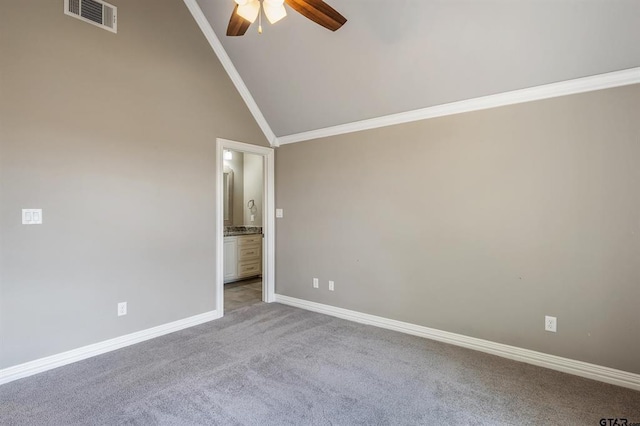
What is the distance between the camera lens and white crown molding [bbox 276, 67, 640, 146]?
238 cm

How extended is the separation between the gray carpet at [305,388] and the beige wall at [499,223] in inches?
15.0

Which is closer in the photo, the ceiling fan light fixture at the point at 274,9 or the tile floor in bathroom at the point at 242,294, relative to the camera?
the ceiling fan light fixture at the point at 274,9

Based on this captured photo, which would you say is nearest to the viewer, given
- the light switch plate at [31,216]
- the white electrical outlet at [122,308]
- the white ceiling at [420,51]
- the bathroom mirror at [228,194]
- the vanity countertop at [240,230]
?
the white ceiling at [420,51]

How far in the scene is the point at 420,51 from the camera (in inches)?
109

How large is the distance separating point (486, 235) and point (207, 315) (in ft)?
10.1

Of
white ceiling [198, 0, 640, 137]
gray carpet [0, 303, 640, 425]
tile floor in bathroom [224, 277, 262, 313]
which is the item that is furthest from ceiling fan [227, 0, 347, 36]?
tile floor in bathroom [224, 277, 262, 313]

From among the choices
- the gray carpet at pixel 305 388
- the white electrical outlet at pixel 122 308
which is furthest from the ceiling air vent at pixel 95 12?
the gray carpet at pixel 305 388

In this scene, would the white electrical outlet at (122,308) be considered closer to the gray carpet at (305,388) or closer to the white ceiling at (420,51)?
the gray carpet at (305,388)

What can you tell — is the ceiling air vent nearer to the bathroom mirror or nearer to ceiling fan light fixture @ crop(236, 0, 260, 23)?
ceiling fan light fixture @ crop(236, 0, 260, 23)

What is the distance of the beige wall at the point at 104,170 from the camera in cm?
246

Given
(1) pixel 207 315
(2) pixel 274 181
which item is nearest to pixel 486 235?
(2) pixel 274 181

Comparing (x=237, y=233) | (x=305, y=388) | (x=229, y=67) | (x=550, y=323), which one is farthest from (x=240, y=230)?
(x=550, y=323)

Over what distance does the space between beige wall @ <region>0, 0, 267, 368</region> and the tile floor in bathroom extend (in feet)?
2.07

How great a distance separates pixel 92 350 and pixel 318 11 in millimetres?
3248
